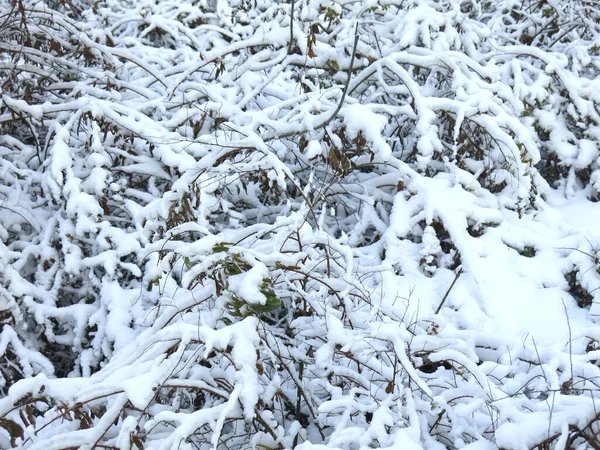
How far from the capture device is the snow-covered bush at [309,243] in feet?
5.69

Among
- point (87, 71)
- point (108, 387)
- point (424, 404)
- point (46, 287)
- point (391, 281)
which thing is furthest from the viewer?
point (87, 71)

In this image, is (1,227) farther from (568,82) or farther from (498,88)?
(568,82)

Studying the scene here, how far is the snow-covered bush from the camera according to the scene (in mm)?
1733

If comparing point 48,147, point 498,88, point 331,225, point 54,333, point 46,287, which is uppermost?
point 498,88

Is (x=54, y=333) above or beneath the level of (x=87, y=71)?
beneath

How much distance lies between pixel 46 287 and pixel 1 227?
1.38 feet

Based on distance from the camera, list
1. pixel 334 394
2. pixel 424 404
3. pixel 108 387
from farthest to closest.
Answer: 1. pixel 334 394
2. pixel 424 404
3. pixel 108 387

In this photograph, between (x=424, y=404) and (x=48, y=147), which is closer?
(x=424, y=404)

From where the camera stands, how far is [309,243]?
2.25 meters

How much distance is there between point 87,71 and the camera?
11.9 feet

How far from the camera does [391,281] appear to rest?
273 centimetres

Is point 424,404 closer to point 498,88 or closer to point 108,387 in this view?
point 108,387

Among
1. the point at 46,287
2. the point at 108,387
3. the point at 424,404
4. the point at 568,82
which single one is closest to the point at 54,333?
the point at 46,287

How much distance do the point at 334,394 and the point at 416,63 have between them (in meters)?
2.35
